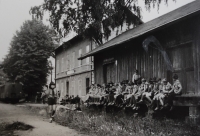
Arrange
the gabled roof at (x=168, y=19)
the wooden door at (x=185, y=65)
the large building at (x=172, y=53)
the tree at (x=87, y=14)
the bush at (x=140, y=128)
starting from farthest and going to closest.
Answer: the tree at (x=87, y=14) → the wooden door at (x=185, y=65) → the large building at (x=172, y=53) → the gabled roof at (x=168, y=19) → the bush at (x=140, y=128)

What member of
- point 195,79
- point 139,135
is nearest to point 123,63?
point 195,79

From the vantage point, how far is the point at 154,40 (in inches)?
441

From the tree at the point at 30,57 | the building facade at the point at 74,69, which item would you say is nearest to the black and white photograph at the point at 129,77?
the building facade at the point at 74,69

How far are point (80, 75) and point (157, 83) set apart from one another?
53.4 feet

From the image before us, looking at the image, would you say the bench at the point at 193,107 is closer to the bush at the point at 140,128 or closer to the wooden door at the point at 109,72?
the bush at the point at 140,128

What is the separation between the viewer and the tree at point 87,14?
12481 mm

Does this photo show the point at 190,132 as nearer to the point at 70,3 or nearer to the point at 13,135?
the point at 13,135

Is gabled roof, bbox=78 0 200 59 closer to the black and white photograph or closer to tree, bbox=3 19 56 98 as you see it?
the black and white photograph

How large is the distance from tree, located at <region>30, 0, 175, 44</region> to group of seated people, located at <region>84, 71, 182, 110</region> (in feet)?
10.8

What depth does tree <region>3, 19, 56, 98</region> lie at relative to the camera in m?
29.2

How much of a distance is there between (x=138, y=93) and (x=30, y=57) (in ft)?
72.4

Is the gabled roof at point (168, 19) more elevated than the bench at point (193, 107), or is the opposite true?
the gabled roof at point (168, 19)

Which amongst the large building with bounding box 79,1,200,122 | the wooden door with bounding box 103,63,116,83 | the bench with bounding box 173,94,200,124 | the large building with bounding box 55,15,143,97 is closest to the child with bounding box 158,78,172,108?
the large building with bounding box 79,1,200,122

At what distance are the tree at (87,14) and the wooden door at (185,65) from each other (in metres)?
4.24
